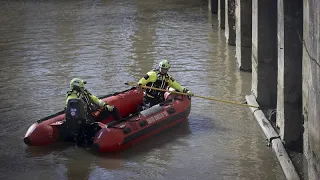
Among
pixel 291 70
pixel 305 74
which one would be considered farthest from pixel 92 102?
pixel 305 74

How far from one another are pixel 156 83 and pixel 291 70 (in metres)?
3.09

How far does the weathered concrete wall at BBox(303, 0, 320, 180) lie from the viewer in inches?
294

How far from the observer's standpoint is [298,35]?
378 inches

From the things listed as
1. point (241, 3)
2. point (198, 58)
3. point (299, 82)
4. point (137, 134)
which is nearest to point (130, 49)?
point (198, 58)

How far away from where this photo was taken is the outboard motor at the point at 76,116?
10.4m

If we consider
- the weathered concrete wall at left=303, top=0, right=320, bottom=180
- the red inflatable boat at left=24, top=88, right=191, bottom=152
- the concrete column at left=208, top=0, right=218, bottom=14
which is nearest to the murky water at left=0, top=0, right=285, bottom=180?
the red inflatable boat at left=24, top=88, right=191, bottom=152

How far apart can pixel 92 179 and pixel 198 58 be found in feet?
27.4

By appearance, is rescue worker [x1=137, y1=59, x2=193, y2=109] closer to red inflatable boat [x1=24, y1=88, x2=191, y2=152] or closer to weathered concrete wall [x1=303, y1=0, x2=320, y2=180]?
red inflatable boat [x1=24, y1=88, x2=191, y2=152]

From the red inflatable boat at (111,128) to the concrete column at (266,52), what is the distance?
5.65 ft

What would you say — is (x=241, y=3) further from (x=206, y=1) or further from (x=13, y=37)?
(x=206, y=1)

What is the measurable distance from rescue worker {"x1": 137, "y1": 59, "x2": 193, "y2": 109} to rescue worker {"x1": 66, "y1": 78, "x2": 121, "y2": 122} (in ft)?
3.15

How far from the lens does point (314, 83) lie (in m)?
7.68

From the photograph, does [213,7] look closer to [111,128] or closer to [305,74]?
[111,128]

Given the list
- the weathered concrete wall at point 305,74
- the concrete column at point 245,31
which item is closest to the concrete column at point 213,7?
the concrete column at point 245,31
